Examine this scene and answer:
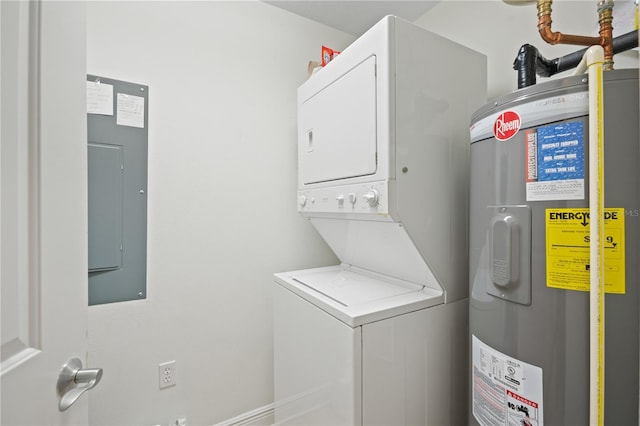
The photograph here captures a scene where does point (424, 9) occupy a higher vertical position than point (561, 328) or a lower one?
higher

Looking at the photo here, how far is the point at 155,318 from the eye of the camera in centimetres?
173

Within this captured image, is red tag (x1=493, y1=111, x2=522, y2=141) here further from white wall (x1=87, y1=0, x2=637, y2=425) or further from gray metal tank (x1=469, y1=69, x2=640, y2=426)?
white wall (x1=87, y1=0, x2=637, y2=425)

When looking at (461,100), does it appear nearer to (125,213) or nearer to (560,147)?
(560,147)

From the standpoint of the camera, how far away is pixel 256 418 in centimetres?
200

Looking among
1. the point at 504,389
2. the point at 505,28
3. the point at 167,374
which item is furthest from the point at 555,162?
the point at 167,374

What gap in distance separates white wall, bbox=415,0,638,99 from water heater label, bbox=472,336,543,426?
1355 mm

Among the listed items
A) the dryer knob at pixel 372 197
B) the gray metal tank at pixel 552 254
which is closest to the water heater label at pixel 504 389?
the gray metal tank at pixel 552 254

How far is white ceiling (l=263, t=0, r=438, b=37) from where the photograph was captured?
6.73ft

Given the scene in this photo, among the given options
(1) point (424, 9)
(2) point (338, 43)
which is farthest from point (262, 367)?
(1) point (424, 9)

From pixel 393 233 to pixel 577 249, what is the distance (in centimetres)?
62

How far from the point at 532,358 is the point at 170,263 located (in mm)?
1777

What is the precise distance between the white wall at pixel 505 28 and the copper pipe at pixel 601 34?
18 centimetres

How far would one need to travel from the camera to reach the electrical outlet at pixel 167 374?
174 cm

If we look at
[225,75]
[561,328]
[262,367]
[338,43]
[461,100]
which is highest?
[338,43]
